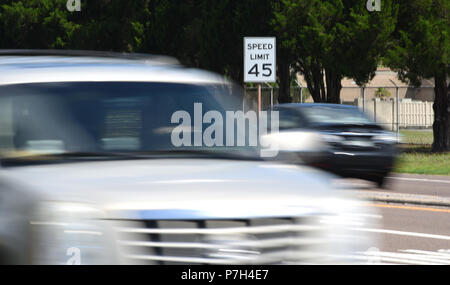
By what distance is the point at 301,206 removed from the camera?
463cm

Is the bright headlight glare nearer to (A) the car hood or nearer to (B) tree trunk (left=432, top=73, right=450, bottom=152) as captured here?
(A) the car hood

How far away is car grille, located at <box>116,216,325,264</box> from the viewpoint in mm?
4285

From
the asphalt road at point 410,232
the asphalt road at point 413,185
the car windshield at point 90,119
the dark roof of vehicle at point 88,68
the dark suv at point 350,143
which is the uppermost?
the dark roof of vehicle at point 88,68

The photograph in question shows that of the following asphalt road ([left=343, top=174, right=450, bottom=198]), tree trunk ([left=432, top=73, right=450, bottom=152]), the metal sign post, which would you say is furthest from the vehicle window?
tree trunk ([left=432, top=73, right=450, bottom=152])

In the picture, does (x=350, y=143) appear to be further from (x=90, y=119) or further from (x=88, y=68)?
(x=90, y=119)

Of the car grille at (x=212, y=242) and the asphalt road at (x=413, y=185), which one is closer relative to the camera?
the car grille at (x=212, y=242)

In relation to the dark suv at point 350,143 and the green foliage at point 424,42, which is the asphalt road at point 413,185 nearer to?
the dark suv at point 350,143

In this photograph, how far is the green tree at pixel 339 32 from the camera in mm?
30406

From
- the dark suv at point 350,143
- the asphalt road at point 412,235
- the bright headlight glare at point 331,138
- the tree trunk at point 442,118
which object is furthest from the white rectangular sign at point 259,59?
the tree trunk at point 442,118

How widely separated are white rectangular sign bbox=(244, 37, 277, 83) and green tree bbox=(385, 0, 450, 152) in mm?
11049

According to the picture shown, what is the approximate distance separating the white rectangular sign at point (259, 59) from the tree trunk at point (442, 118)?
13.5 meters
